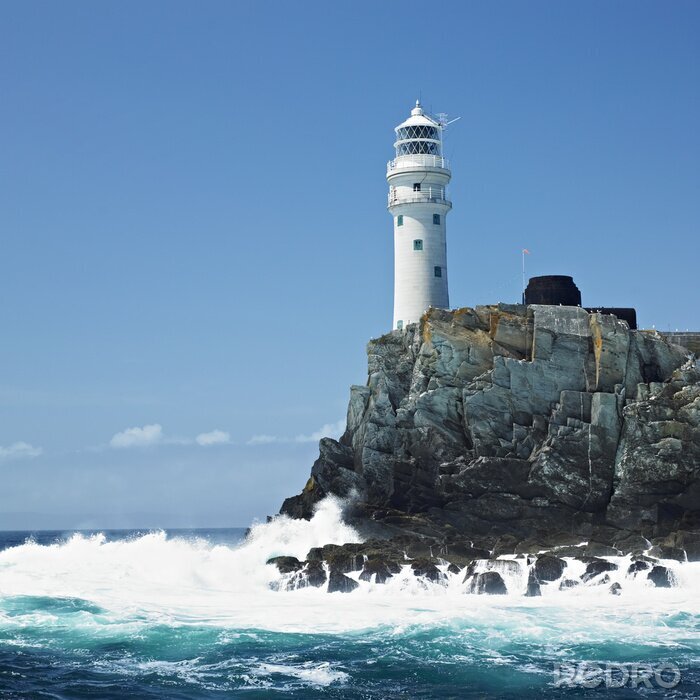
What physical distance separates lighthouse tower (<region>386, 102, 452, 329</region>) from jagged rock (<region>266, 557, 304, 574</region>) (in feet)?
54.4

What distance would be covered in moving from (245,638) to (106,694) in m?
6.65

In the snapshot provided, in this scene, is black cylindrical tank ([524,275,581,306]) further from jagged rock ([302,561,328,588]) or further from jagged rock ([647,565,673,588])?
jagged rock ([302,561,328,588])

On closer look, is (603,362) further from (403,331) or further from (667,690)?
(667,690)

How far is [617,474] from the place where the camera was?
1690 inches

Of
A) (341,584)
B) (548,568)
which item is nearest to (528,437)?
(548,568)

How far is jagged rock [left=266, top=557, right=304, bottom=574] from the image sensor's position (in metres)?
39.1

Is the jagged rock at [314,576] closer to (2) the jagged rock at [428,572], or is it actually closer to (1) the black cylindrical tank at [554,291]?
(2) the jagged rock at [428,572]

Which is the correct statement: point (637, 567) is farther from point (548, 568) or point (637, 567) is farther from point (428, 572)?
point (428, 572)

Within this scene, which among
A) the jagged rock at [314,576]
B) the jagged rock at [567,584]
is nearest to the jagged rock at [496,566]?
the jagged rock at [567,584]

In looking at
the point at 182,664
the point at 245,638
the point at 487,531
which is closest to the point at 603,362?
the point at 487,531

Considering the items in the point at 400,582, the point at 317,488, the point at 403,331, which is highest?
the point at 403,331

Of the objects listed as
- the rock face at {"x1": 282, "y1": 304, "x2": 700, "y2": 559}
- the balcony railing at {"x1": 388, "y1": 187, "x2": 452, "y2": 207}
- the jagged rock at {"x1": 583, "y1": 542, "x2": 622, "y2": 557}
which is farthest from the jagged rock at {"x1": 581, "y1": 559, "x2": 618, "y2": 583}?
the balcony railing at {"x1": 388, "y1": 187, "x2": 452, "y2": 207}

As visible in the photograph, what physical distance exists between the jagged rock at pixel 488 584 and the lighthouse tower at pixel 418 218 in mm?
19296

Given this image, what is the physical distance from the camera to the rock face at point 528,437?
42.5 meters
